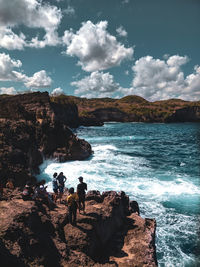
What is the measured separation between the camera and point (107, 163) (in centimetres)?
3022

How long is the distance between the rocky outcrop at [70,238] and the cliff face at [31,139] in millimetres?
11846

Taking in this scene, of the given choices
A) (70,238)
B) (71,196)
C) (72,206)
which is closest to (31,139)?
(71,196)

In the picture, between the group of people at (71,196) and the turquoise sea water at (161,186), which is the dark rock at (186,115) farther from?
the group of people at (71,196)

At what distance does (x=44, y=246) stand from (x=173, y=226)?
10.5 meters

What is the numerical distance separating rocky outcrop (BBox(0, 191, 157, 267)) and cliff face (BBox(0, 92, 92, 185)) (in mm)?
11846

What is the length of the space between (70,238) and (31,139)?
20.6 meters

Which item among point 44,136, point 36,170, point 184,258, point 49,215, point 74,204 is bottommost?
point 184,258

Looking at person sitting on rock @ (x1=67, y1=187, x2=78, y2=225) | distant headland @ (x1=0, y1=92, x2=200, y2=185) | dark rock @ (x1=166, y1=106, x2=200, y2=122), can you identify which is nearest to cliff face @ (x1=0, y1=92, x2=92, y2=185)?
distant headland @ (x1=0, y1=92, x2=200, y2=185)

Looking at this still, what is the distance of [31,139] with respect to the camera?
2686 centimetres

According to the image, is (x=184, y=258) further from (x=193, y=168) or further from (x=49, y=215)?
(x=193, y=168)

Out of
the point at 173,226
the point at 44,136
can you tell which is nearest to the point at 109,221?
the point at 173,226

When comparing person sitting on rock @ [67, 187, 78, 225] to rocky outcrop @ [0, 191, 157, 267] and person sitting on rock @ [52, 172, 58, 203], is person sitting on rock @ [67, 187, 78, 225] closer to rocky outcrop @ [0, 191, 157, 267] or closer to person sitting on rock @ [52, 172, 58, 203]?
rocky outcrop @ [0, 191, 157, 267]

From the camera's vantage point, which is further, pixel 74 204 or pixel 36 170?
pixel 36 170

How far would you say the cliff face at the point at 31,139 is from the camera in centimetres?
2128
